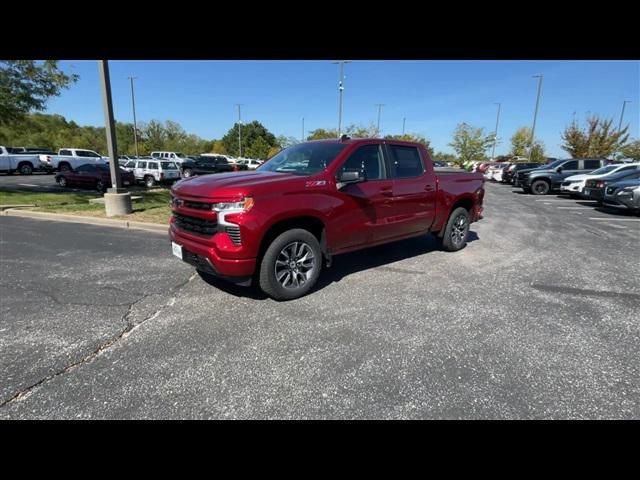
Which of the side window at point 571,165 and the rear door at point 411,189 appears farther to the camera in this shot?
the side window at point 571,165

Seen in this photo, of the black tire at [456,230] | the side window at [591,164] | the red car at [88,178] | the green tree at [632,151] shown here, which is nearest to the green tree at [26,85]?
the red car at [88,178]

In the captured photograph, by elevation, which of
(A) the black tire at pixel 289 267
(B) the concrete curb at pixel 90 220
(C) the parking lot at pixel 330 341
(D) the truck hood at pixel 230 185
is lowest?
(C) the parking lot at pixel 330 341

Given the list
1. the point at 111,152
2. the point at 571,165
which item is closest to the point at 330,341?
the point at 111,152

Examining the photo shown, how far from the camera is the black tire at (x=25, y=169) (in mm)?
24534

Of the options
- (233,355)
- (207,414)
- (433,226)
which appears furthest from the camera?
(433,226)

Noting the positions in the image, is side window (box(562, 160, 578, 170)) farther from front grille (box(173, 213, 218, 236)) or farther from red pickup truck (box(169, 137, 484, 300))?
front grille (box(173, 213, 218, 236))

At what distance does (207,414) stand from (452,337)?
2187 mm

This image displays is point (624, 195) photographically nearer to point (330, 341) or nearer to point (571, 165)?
point (571, 165)

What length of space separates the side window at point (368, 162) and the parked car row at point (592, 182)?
10.4m

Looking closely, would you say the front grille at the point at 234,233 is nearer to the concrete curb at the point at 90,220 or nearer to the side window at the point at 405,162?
the side window at the point at 405,162
